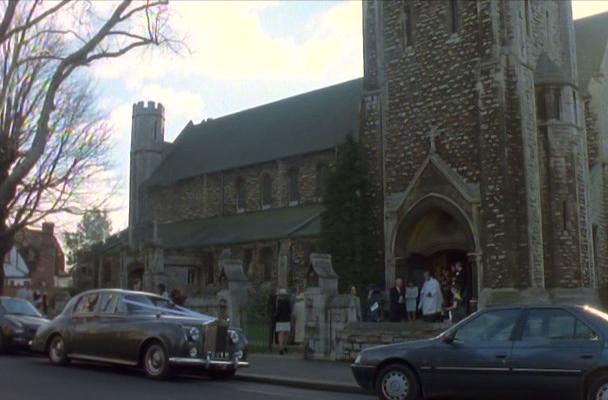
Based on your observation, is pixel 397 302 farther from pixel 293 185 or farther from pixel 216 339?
pixel 293 185

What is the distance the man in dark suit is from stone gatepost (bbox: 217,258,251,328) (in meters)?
3.99

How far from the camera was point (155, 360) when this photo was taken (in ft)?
40.9

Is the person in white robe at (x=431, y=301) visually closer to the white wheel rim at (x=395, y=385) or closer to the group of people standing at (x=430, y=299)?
the group of people standing at (x=430, y=299)

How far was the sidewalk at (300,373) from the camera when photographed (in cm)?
1211

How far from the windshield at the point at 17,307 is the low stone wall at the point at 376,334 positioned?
816cm

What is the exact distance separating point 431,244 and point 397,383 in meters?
15.6

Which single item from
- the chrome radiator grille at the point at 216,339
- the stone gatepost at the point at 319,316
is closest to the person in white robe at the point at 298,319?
the stone gatepost at the point at 319,316

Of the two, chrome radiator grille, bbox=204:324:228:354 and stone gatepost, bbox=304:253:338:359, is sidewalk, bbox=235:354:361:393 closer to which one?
stone gatepost, bbox=304:253:338:359

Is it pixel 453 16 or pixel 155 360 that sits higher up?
pixel 453 16

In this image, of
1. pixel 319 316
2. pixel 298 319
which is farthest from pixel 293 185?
pixel 319 316

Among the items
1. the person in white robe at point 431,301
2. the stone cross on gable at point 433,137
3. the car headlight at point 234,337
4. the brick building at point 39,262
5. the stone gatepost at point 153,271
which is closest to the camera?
the car headlight at point 234,337

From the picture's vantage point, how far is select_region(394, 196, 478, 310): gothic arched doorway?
24.1 meters

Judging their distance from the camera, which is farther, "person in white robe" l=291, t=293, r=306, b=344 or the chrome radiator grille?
"person in white robe" l=291, t=293, r=306, b=344

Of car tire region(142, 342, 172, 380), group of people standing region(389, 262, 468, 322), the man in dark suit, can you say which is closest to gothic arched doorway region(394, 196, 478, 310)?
group of people standing region(389, 262, 468, 322)
